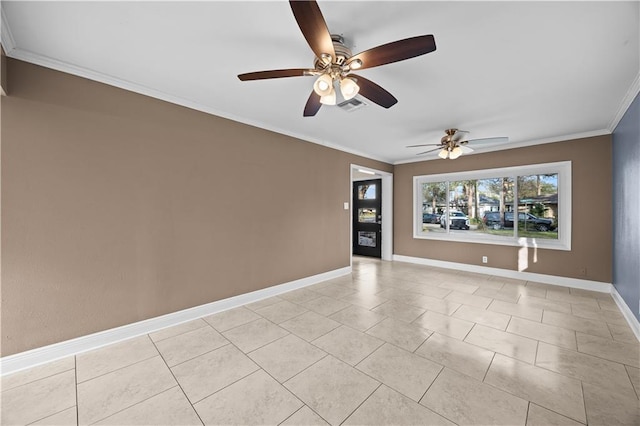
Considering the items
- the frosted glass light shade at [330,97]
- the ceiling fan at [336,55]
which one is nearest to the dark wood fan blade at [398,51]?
the ceiling fan at [336,55]

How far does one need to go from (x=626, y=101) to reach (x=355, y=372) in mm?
4151

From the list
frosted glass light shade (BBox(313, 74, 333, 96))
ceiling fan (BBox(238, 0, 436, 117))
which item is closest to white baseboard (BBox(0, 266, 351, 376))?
ceiling fan (BBox(238, 0, 436, 117))

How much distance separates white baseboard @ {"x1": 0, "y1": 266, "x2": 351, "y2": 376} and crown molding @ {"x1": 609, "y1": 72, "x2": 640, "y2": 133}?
4.67 m

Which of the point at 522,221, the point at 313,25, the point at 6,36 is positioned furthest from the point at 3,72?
the point at 522,221

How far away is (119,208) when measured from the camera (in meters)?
2.50

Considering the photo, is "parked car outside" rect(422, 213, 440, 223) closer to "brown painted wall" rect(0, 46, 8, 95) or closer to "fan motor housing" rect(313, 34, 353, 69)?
"fan motor housing" rect(313, 34, 353, 69)

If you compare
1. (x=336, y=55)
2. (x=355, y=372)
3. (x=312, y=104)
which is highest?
(x=336, y=55)

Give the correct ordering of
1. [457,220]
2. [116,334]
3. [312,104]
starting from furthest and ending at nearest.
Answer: [457,220] < [116,334] < [312,104]

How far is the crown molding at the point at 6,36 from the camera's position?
1.71m

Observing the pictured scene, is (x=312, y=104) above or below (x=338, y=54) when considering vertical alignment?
below

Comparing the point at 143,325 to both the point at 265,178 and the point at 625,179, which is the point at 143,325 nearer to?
the point at 265,178

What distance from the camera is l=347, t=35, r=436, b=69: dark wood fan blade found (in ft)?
4.69

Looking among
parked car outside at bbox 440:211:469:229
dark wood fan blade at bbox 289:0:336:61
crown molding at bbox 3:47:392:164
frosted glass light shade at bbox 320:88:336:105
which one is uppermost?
crown molding at bbox 3:47:392:164

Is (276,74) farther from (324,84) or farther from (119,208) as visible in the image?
(119,208)
